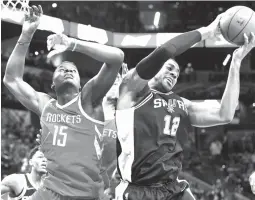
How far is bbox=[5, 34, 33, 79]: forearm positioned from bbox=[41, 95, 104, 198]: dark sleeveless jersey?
440 millimetres

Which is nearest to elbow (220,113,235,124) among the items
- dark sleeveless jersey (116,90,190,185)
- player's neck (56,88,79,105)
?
dark sleeveless jersey (116,90,190,185)

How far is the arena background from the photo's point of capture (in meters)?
12.5

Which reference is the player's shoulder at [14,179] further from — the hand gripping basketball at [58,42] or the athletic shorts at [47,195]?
the hand gripping basketball at [58,42]

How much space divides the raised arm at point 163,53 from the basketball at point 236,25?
0.20m

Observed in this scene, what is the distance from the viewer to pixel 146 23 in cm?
1540

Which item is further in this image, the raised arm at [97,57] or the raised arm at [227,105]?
the raised arm at [227,105]

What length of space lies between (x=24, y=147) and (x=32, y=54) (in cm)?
347

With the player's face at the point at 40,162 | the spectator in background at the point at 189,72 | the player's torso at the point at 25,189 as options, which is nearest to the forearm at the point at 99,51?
the player's face at the point at 40,162

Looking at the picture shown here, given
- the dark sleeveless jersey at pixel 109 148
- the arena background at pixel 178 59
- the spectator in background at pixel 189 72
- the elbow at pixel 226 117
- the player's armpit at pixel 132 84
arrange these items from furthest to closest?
the spectator in background at pixel 189 72, the arena background at pixel 178 59, the dark sleeveless jersey at pixel 109 148, the elbow at pixel 226 117, the player's armpit at pixel 132 84

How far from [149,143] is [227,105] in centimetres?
66

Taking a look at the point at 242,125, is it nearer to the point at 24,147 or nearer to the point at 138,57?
the point at 138,57

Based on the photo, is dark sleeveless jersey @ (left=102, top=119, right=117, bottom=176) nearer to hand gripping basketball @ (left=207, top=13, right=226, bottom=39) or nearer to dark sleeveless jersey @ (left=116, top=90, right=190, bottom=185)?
dark sleeveless jersey @ (left=116, top=90, right=190, bottom=185)

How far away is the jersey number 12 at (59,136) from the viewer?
3.69 metres

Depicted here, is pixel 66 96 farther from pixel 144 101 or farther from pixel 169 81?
pixel 169 81
